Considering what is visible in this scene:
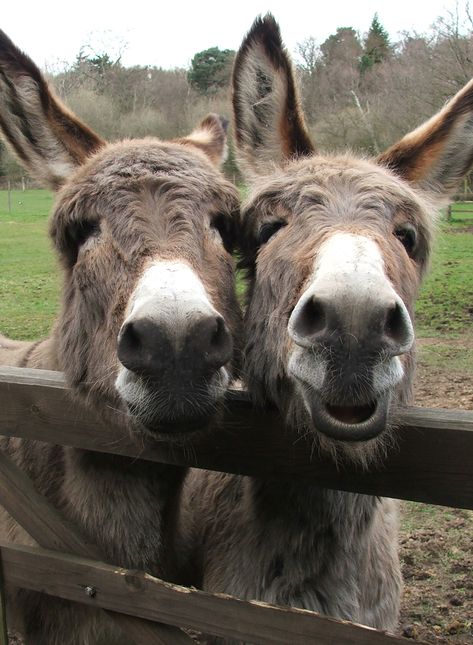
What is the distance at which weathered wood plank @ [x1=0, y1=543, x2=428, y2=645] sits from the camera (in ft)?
7.16

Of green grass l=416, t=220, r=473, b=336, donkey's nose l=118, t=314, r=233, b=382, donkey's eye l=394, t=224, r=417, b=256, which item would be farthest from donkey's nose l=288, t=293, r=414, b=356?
green grass l=416, t=220, r=473, b=336

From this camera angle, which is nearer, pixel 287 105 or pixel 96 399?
pixel 96 399

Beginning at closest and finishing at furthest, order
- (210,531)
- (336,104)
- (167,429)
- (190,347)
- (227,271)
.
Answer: (190,347)
(167,429)
(227,271)
(210,531)
(336,104)

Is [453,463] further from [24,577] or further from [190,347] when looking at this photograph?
[24,577]

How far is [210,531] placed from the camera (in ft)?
10.4

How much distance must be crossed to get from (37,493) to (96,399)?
1.86ft

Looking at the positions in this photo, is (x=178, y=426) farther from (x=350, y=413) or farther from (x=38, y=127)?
(x=38, y=127)

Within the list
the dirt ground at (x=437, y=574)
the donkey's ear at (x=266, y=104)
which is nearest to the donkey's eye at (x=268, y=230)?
the donkey's ear at (x=266, y=104)

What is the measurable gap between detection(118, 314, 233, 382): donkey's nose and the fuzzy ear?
79.1 inches

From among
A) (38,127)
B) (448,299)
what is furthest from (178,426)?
(448,299)

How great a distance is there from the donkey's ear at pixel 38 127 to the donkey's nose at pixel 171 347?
163 cm

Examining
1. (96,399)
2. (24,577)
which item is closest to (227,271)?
(96,399)

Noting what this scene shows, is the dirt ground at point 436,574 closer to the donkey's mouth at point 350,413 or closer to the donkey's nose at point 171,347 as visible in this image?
the donkey's mouth at point 350,413

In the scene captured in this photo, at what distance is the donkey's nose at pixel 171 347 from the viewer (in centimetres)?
196
